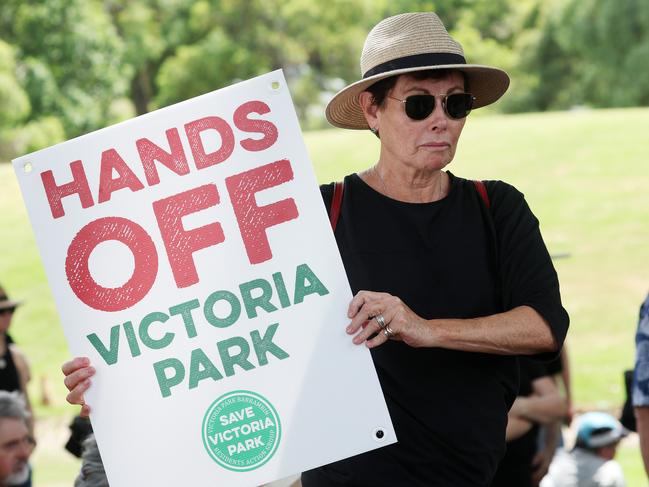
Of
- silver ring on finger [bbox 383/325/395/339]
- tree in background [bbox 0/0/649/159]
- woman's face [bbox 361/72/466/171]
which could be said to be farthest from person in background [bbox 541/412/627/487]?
tree in background [bbox 0/0/649/159]

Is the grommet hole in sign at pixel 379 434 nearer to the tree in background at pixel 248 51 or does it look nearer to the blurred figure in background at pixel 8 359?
the blurred figure in background at pixel 8 359

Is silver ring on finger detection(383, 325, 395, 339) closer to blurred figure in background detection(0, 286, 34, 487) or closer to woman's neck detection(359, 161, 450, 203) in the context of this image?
woman's neck detection(359, 161, 450, 203)

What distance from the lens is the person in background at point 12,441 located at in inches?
178

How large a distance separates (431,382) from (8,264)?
23.1 meters

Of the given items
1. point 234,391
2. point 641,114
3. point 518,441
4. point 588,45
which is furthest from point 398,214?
point 588,45

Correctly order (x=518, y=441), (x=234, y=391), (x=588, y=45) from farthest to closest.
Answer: (x=588, y=45), (x=518, y=441), (x=234, y=391)

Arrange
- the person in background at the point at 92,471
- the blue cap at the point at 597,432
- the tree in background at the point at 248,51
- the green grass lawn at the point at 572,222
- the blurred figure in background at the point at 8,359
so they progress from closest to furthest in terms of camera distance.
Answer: the person in background at the point at 92,471
the blurred figure in background at the point at 8,359
the blue cap at the point at 597,432
the green grass lawn at the point at 572,222
the tree in background at the point at 248,51

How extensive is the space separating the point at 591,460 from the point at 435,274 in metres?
3.79

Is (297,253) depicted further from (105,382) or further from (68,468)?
(68,468)

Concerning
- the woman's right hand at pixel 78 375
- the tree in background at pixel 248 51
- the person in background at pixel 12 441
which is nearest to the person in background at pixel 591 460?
the person in background at pixel 12 441

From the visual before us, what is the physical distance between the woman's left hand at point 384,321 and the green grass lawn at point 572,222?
10147 mm

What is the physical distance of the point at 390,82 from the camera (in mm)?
3035

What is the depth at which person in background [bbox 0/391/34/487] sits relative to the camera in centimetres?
453

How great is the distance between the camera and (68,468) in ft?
40.7
